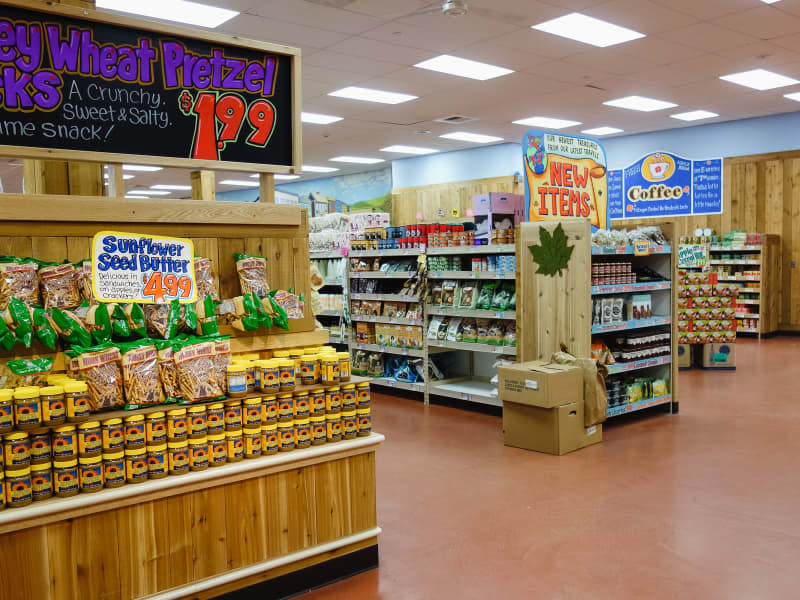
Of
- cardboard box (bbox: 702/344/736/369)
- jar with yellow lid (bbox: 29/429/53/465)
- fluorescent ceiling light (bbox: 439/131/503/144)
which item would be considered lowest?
cardboard box (bbox: 702/344/736/369)

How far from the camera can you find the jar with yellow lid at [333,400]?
9.99ft

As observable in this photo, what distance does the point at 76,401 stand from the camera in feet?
8.01

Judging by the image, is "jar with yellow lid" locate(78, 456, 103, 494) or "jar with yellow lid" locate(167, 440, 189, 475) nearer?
"jar with yellow lid" locate(78, 456, 103, 494)

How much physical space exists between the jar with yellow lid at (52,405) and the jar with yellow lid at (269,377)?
777mm

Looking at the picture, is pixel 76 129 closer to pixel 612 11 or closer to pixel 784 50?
pixel 612 11

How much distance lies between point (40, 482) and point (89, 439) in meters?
0.21

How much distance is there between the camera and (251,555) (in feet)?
9.28

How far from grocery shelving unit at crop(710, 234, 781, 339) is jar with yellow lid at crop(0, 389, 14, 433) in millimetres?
11607

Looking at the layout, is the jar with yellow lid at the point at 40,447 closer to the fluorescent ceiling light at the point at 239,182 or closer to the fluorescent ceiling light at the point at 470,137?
the fluorescent ceiling light at the point at 470,137

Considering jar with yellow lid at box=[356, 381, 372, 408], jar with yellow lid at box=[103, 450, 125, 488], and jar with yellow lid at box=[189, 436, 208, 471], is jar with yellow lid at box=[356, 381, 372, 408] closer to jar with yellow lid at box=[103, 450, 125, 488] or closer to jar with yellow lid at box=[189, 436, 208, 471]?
jar with yellow lid at box=[189, 436, 208, 471]

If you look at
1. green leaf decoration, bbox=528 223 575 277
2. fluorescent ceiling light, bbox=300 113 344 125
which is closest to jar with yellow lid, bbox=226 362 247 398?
green leaf decoration, bbox=528 223 575 277

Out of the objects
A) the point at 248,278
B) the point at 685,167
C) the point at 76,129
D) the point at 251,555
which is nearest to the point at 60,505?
the point at 251,555

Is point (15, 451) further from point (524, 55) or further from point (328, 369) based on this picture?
point (524, 55)

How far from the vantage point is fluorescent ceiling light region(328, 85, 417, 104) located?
9898 millimetres
